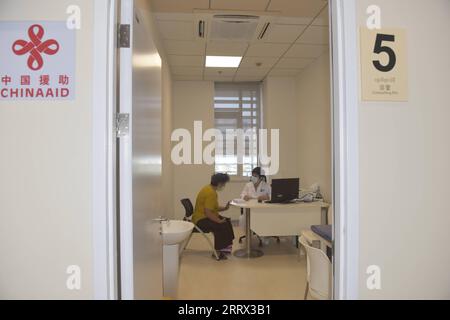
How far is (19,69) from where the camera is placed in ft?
3.90

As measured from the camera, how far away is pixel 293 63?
17.4ft

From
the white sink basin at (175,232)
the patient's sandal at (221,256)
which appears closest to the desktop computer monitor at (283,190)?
the patient's sandal at (221,256)

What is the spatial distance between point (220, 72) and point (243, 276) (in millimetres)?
3904

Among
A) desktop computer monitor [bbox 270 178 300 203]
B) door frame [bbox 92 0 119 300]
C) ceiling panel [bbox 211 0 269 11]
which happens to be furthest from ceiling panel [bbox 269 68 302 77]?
door frame [bbox 92 0 119 300]

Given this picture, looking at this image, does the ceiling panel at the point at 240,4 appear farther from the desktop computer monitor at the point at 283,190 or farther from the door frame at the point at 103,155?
the desktop computer monitor at the point at 283,190

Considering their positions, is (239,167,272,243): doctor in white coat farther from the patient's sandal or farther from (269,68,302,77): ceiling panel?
(269,68,302,77): ceiling panel

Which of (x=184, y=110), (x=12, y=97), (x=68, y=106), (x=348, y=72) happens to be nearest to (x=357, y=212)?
(x=348, y=72)

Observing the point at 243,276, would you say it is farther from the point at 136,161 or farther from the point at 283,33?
the point at 283,33

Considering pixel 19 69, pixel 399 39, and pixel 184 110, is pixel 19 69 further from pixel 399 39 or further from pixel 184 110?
pixel 184 110

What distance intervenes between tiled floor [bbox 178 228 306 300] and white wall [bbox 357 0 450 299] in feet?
6.15

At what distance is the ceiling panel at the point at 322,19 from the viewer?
132 inches

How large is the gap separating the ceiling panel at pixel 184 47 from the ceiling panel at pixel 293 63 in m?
1.51

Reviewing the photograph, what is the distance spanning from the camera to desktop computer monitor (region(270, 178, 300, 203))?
4.24 m
